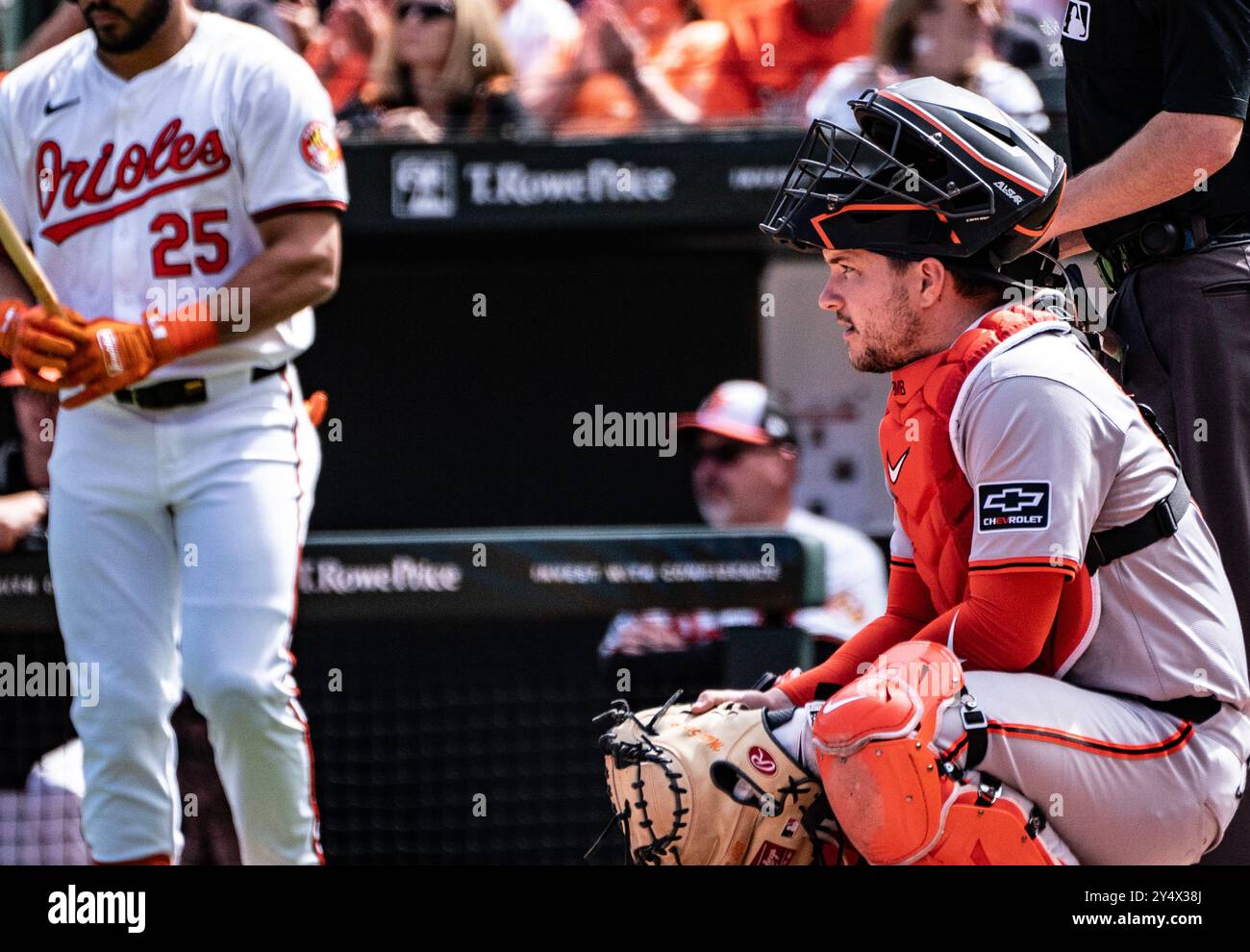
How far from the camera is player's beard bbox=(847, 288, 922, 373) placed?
2.24 m

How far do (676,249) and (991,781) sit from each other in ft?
9.94

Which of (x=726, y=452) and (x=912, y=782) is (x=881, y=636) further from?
(x=726, y=452)

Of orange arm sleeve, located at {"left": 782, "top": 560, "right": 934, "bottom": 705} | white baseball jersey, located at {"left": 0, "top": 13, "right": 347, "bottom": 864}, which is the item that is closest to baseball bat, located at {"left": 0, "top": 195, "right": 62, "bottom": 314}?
white baseball jersey, located at {"left": 0, "top": 13, "right": 347, "bottom": 864}

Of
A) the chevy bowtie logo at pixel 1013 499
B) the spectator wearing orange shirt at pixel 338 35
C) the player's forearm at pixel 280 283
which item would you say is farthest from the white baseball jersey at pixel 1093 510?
the spectator wearing orange shirt at pixel 338 35

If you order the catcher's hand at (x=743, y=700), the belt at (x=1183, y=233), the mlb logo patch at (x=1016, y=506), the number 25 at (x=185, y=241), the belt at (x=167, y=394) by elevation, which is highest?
the number 25 at (x=185, y=241)

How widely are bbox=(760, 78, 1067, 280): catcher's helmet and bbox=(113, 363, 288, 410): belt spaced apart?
1328 mm

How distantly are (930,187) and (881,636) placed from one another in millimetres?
642

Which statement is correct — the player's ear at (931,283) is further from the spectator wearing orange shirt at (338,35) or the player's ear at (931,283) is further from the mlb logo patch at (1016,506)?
the spectator wearing orange shirt at (338,35)

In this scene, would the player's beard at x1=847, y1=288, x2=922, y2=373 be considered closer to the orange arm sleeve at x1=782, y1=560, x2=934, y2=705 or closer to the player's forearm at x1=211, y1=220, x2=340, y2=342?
the orange arm sleeve at x1=782, y1=560, x2=934, y2=705

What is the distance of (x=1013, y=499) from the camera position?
201 cm

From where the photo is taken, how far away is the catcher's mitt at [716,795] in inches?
85.1

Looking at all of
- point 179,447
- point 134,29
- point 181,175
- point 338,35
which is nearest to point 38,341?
point 179,447
